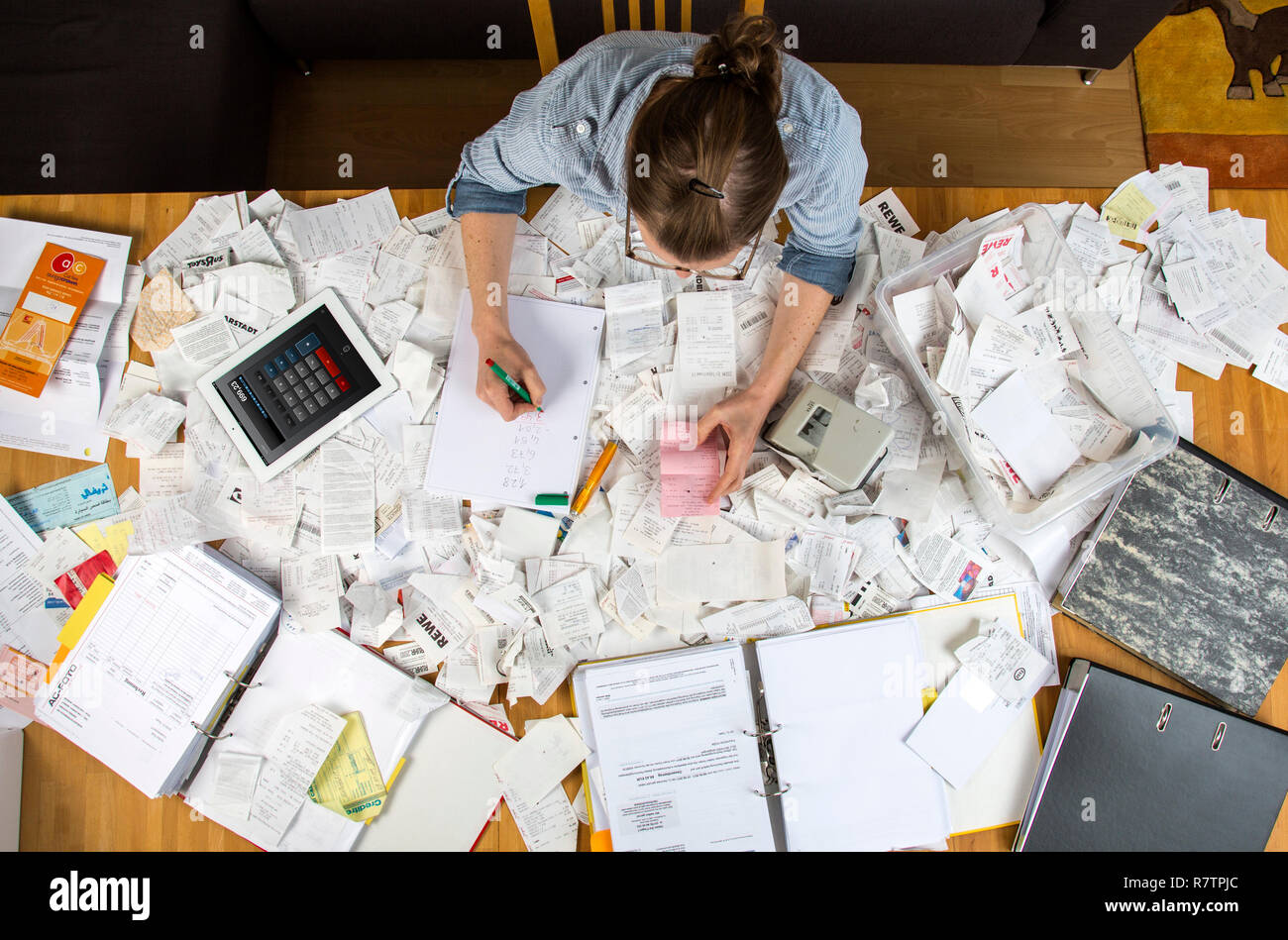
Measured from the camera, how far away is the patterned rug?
1847 mm

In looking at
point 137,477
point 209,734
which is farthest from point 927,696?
point 137,477

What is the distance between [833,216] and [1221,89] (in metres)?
1.52

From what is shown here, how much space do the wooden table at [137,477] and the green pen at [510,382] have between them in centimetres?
31

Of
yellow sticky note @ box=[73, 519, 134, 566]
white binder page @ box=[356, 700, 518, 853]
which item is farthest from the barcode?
yellow sticky note @ box=[73, 519, 134, 566]

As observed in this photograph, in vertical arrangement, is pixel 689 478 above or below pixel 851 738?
above

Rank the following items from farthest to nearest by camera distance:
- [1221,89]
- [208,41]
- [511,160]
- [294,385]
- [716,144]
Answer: [1221,89] → [208,41] → [294,385] → [511,160] → [716,144]

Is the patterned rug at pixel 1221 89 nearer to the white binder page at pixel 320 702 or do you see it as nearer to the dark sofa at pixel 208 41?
the dark sofa at pixel 208 41

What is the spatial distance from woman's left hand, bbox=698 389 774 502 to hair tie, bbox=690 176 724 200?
403mm

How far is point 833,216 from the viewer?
42.2 inches

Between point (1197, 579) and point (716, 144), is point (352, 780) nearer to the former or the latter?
point (716, 144)

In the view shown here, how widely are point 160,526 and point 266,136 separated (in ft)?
3.62

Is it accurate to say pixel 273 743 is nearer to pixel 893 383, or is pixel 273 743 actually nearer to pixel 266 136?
pixel 893 383
